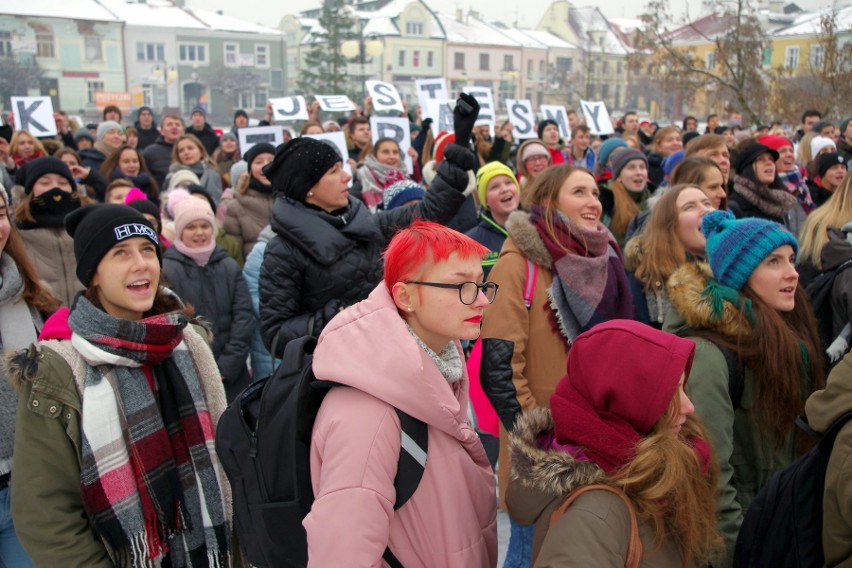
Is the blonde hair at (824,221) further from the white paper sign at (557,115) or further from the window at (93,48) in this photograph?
the window at (93,48)

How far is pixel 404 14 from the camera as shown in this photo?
224 feet

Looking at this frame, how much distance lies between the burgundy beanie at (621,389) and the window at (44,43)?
56982 mm

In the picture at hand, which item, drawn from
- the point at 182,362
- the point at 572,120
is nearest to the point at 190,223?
the point at 182,362

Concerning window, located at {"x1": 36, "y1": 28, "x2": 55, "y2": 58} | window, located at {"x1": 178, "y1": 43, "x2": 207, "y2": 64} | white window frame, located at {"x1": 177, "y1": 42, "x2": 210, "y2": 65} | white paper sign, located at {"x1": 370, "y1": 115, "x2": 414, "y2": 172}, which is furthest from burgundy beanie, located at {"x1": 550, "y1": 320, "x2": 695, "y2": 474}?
window, located at {"x1": 178, "y1": 43, "x2": 207, "y2": 64}

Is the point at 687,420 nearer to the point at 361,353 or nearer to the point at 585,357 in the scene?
the point at 585,357

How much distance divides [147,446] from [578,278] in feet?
6.33

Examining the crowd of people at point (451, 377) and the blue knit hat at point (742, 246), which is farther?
the blue knit hat at point (742, 246)

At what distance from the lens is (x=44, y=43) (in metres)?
50.8

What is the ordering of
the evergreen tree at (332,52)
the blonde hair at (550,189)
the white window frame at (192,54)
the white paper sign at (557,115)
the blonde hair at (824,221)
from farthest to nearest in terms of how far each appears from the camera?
the white window frame at (192,54) → the evergreen tree at (332,52) → the white paper sign at (557,115) → the blonde hair at (824,221) → the blonde hair at (550,189)

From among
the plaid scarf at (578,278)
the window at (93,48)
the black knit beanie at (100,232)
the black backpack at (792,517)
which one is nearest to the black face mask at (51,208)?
the black knit beanie at (100,232)

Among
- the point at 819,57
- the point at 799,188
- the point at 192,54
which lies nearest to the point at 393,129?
the point at 799,188

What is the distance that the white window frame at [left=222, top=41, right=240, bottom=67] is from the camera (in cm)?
5816

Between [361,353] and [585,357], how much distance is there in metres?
0.58

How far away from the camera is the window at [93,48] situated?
52156mm
